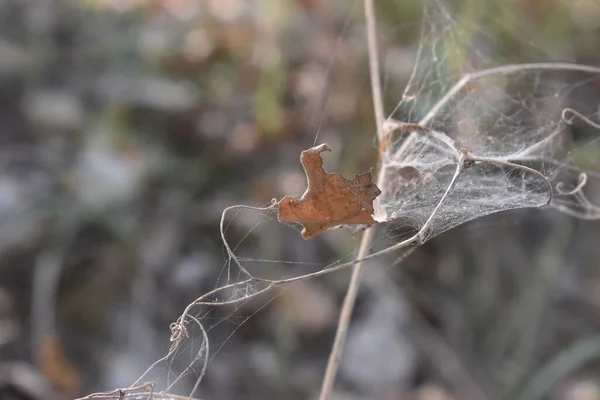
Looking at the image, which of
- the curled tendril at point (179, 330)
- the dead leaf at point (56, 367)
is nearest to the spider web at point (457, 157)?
the curled tendril at point (179, 330)

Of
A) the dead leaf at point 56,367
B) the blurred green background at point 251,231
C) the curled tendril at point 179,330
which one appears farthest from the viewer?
the blurred green background at point 251,231

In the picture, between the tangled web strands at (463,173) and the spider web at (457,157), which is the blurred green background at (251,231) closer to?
the spider web at (457,157)

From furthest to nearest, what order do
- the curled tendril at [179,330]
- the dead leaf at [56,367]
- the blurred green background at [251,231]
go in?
the blurred green background at [251,231] < the dead leaf at [56,367] < the curled tendril at [179,330]

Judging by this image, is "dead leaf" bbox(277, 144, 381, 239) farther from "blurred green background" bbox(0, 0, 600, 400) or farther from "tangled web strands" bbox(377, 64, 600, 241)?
"blurred green background" bbox(0, 0, 600, 400)

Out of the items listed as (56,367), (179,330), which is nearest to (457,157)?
(179,330)

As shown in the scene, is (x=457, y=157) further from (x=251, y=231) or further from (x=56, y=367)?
(x=56, y=367)

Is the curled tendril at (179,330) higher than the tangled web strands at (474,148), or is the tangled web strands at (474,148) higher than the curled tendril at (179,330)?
the tangled web strands at (474,148)

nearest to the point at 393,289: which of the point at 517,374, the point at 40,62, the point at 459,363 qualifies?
the point at 459,363
